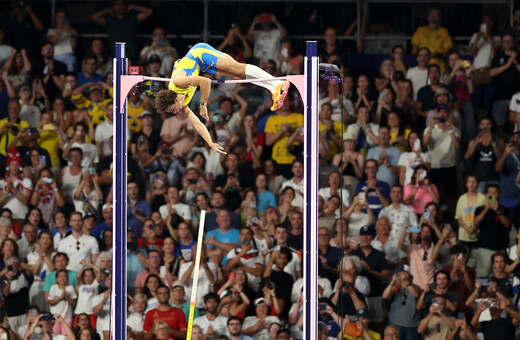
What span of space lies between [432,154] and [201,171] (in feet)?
10.6

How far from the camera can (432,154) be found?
49.6 feet

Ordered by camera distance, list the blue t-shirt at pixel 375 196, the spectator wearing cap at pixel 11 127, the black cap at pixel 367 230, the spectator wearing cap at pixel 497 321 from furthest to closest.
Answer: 1. the spectator wearing cap at pixel 11 127
2. the blue t-shirt at pixel 375 196
3. the black cap at pixel 367 230
4. the spectator wearing cap at pixel 497 321

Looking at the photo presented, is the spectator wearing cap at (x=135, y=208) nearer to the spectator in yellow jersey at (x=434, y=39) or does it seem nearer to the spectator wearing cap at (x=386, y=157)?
the spectator wearing cap at (x=386, y=157)

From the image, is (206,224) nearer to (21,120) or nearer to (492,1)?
(21,120)

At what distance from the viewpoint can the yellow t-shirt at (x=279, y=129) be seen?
50.6 ft

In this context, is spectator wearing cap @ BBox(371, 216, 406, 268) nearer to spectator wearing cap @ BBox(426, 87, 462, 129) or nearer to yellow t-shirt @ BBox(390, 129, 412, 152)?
yellow t-shirt @ BBox(390, 129, 412, 152)

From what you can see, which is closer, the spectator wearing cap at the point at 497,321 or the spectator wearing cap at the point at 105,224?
the spectator wearing cap at the point at 497,321

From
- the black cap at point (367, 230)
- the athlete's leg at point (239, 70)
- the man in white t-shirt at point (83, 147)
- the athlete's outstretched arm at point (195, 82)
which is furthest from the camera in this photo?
the man in white t-shirt at point (83, 147)

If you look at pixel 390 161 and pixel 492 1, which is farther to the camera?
pixel 492 1

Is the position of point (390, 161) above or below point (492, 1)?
below

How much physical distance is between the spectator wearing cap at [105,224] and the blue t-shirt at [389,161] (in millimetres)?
3665

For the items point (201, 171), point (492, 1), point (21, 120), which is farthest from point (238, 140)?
point (492, 1)

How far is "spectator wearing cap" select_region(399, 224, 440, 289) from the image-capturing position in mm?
14062

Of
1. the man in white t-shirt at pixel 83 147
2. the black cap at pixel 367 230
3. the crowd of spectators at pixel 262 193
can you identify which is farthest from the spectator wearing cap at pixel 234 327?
the man in white t-shirt at pixel 83 147
